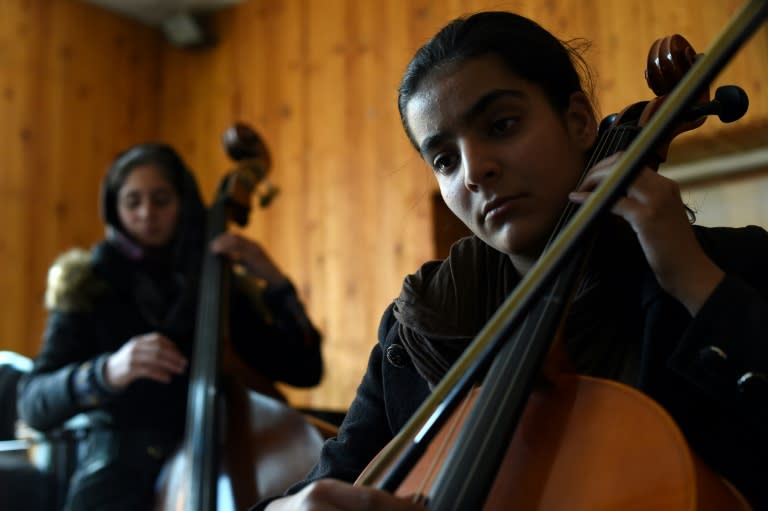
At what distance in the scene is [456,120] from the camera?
1.98 ft

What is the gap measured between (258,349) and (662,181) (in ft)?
3.53

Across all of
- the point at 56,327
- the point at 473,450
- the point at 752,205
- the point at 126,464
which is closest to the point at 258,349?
the point at 126,464

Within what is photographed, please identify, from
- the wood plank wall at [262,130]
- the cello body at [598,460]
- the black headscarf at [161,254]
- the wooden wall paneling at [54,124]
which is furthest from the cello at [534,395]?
the wooden wall paneling at [54,124]

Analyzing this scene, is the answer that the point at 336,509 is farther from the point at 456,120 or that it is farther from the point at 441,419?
the point at 456,120

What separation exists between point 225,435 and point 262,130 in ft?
5.91

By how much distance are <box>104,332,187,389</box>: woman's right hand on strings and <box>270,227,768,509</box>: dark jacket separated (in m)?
0.97

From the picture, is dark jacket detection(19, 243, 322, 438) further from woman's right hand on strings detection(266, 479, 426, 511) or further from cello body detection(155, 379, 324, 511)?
woman's right hand on strings detection(266, 479, 426, 511)

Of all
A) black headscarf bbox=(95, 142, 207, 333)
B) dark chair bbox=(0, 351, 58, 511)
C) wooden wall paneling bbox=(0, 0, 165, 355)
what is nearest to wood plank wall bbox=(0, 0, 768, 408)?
wooden wall paneling bbox=(0, 0, 165, 355)

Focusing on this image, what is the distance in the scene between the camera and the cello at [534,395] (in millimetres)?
427

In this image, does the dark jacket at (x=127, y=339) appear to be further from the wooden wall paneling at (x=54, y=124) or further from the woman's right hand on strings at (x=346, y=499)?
the wooden wall paneling at (x=54, y=124)

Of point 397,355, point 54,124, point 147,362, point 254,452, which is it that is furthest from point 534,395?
point 54,124

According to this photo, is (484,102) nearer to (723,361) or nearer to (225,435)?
(723,361)

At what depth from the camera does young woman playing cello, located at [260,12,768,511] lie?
47 cm

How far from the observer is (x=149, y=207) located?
5.19 ft
